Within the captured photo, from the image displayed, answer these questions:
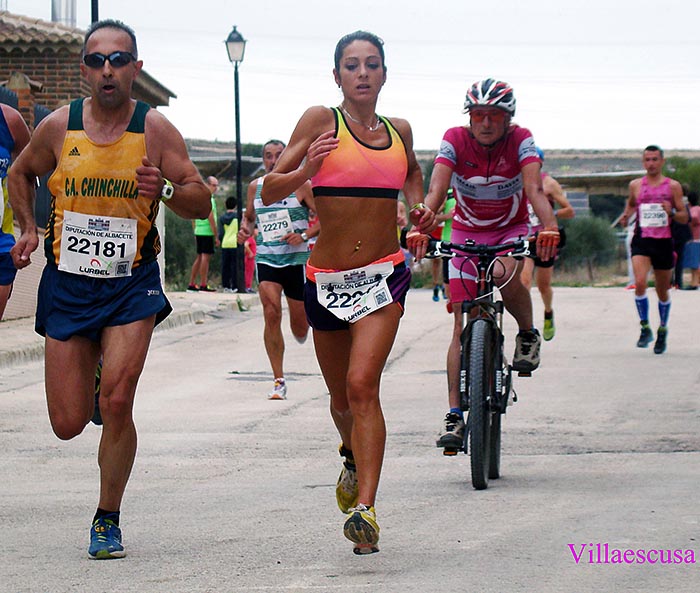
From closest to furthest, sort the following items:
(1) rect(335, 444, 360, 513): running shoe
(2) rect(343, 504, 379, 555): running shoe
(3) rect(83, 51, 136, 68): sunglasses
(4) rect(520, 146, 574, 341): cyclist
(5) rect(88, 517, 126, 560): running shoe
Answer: (2) rect(343, 504, 379, 555): running shoe → (5) rect(88, 517, 126, 560): running shoe → (3) rect(83, 51, 136, 68): sunglasses → (1) rect(335, 444, 360, 513): running shoe → (4) rect(520, 146, 574, 341): cyclist

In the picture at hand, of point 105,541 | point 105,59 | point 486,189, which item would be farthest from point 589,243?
point 105,541

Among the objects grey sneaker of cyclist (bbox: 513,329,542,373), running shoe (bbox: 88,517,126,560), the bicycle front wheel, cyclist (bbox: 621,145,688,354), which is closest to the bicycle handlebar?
the bicycle front wheel

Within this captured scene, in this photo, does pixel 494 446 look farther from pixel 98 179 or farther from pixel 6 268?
pixel 6 268

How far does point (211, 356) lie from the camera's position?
17000 millimetres

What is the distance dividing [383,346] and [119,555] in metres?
1.44

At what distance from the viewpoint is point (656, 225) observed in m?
16.3

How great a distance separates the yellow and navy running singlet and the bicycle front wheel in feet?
7.06

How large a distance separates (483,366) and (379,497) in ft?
2.95

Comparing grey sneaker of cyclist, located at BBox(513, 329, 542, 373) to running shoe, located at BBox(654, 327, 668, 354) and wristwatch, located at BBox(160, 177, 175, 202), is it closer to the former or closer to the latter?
wristwatch, located at BBox(160, 177, 175, 202)

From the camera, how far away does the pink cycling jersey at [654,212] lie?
16.2m

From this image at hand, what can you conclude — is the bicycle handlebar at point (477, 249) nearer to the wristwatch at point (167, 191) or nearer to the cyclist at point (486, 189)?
the cyclist at point (486, 189)

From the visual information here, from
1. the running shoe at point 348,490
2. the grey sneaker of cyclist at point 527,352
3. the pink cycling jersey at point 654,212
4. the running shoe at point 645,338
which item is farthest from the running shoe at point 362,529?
the running shoe at point 645,338

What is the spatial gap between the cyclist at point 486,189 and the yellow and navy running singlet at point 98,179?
6.94ft

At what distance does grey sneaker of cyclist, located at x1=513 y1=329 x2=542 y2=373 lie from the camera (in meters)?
9.41
